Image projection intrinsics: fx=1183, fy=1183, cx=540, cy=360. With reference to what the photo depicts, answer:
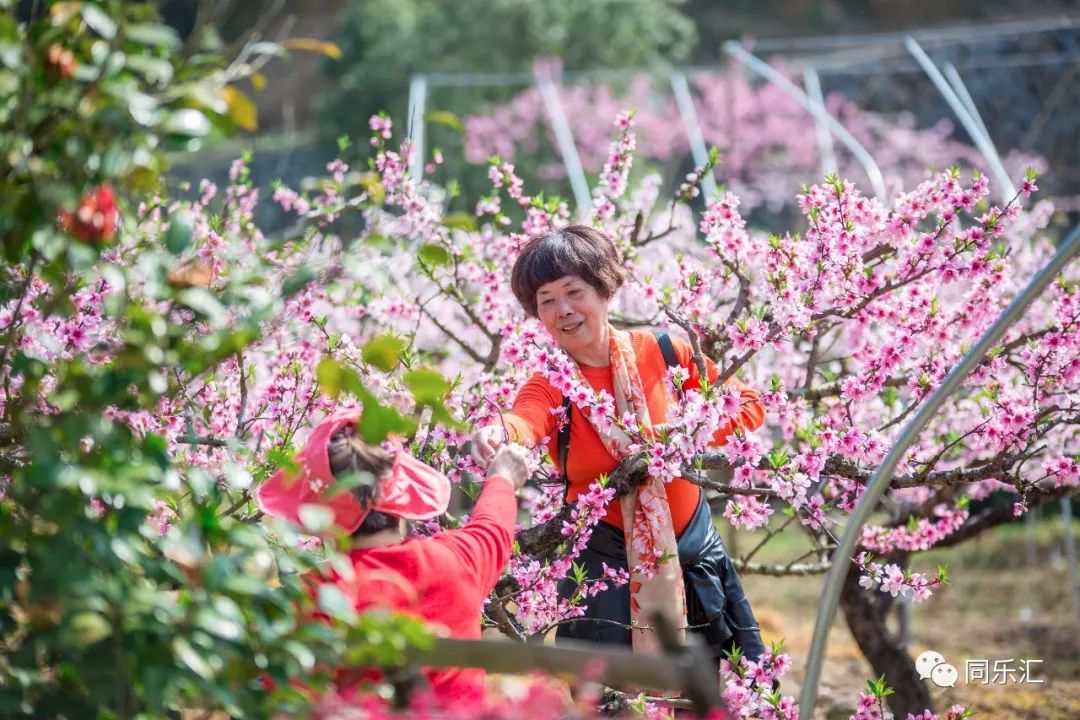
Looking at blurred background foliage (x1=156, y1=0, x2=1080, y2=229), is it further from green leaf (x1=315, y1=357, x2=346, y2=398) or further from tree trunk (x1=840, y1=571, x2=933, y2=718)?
green leaf (x1=315, y1=357, x2=346, y2=398)

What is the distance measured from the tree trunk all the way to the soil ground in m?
0.30

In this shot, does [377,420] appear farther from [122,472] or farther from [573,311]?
[573,311]

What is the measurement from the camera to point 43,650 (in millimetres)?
1904

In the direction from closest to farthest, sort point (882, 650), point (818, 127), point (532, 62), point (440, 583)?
point (440, 583)
point (882, 650)
point (818, 127)
point (532, 62)

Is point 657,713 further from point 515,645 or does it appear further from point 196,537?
point 196,537

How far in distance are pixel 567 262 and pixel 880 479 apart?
98 cm

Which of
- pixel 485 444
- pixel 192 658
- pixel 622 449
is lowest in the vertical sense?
pixel 192 658

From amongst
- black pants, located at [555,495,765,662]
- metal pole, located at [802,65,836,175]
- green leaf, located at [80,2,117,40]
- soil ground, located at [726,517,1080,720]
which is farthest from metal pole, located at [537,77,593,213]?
green leaf, located at [80,2,117,40]

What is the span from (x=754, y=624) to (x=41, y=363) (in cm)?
193

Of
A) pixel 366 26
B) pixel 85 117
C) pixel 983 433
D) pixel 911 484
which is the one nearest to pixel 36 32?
pixel 85 117

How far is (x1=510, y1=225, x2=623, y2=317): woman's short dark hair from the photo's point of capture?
2855 mm

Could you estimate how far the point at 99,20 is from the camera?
1749 millimetres

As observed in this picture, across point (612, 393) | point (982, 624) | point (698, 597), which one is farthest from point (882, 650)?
point (982, 624)

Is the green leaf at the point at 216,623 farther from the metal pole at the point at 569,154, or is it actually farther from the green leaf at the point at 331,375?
the metal pole at the point at 569,154
